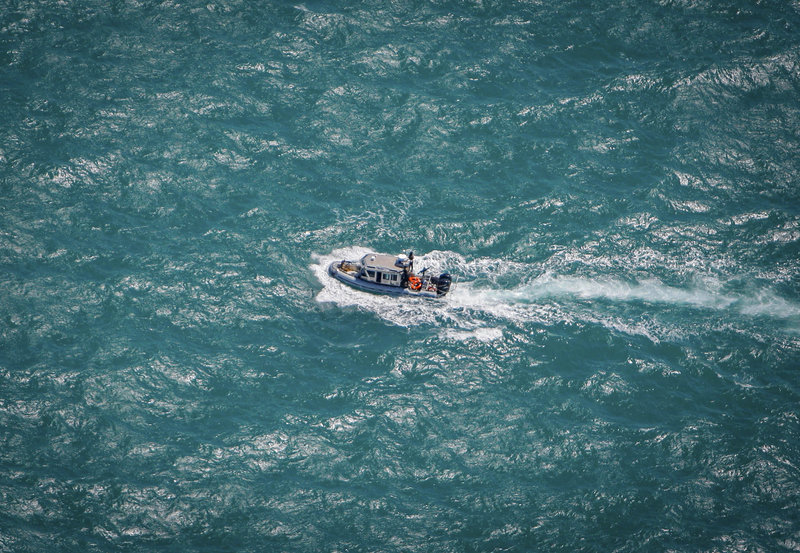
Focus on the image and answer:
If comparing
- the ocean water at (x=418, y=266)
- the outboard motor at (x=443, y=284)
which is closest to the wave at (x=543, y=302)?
the ocean water at (x=418, y=266)

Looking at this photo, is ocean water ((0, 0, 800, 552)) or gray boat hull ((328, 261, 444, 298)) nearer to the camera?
ocean water ((0, 0, 800, 552))

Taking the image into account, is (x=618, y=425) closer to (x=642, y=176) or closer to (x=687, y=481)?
(x=687, y=481)

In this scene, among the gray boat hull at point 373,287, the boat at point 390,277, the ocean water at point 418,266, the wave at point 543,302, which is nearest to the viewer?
the ocean water at point 418,266

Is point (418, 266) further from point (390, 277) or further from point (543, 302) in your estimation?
point (543, 302)

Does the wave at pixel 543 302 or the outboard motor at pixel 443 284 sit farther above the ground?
the outboard motor at pixel 443 284

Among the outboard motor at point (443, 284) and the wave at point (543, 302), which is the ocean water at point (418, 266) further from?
the outboard motor at point (443, 284)

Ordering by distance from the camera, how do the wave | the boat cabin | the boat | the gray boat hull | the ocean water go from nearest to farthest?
the ocean water
the wave
the boat cabin
the boat
the gray boat hull

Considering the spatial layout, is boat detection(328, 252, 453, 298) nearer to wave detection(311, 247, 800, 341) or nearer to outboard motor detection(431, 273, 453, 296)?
outboard motor detection(431, 273, 453, 296)

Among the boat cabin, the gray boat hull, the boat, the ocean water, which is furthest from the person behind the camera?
the gray boat hull

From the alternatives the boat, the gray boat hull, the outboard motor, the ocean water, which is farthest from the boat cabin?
the outboard motor
